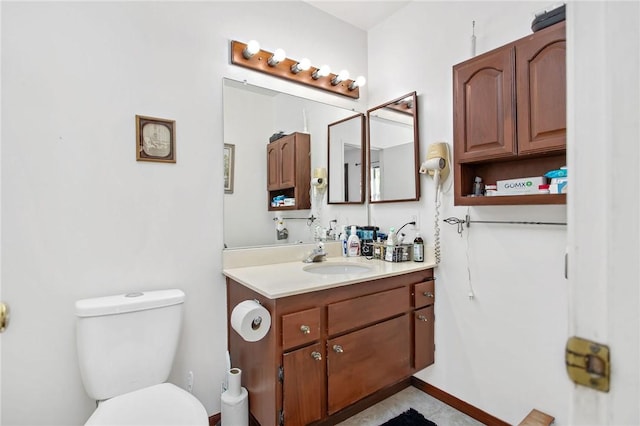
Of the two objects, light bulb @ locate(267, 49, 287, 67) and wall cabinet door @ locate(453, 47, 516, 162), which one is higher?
light bulb @ locate(267, 49, 287, 67)

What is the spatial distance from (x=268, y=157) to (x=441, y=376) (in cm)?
177

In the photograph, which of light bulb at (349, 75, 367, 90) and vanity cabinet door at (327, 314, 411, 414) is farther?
light bulb at (349, 75, 367, 90)

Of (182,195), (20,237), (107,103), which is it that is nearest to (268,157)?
(182,195)

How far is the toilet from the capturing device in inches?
46.8

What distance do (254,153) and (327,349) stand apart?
3.90 feet

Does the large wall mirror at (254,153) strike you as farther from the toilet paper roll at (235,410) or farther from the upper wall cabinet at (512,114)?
the upper wall cabinet at (512,114)

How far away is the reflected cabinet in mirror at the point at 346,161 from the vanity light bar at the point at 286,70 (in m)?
0.22

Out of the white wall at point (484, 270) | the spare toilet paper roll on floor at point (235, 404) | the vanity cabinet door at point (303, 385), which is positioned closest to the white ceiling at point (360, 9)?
the white wall at point (484, 270)

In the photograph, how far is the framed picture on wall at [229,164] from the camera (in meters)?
1.83

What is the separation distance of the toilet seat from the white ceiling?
96.2 inches

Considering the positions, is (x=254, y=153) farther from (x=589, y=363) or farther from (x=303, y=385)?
(x=589, y=363)

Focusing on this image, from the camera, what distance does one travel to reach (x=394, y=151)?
2.28 meters

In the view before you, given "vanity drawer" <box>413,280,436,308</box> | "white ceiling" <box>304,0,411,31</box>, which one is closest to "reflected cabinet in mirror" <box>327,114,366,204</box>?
"white ceiling" <box>304,0,411,31</box>

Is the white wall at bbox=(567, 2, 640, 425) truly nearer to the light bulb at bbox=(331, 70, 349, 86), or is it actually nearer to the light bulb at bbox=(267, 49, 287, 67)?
the light bulb at bbox=(267, 49, 287, 67)
